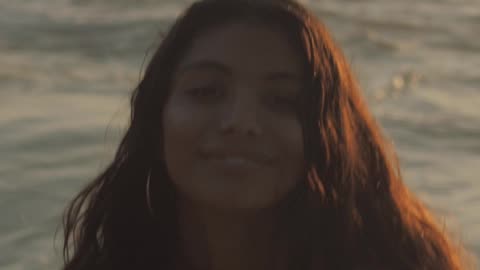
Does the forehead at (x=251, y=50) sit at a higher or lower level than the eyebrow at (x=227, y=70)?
higher

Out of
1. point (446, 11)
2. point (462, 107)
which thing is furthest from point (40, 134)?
point (446, 11)

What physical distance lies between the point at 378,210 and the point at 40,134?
3.84 meters

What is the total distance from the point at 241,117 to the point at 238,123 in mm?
20

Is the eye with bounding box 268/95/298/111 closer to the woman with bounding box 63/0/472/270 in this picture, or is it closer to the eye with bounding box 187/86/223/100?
the woman with bounding box 63/0/472/270

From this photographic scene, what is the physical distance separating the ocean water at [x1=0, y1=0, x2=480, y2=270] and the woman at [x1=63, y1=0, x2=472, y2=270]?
3.96 ft

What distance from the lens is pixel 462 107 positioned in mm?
8086

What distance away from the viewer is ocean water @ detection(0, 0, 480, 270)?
6398mm

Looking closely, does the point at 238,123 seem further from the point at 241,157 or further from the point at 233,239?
the point at 233,239

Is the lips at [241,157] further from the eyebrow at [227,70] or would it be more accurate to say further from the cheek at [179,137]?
the eyebrow at [227,70]

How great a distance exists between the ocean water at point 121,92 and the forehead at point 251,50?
A: 1388 mm

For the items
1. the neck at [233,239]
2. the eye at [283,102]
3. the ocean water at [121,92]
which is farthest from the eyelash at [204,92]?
the ocean water at [121,92]

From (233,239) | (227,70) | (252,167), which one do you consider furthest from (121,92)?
(252,167)

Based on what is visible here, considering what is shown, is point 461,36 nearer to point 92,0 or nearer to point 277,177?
point 92,0

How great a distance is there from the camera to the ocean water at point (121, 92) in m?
6.40
